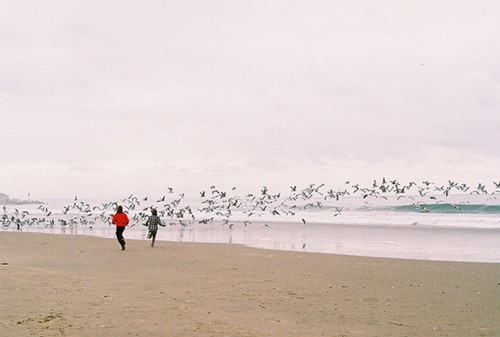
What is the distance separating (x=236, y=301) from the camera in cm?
1065

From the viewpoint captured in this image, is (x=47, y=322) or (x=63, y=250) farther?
(x=63, y=250)

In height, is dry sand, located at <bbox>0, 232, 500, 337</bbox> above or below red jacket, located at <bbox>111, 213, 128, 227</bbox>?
below

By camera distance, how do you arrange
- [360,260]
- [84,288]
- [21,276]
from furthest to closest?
[360,260]
[21,276]
[84,288]

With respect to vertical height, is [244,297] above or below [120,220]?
below

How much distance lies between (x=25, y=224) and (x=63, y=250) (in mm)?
27865

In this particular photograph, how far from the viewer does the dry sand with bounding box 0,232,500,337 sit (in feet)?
27.7

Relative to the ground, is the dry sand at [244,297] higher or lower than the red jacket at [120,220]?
lower

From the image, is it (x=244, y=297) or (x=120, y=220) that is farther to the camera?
(x=120, y=220)

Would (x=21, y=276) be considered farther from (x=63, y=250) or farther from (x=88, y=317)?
(x=63, y=250)

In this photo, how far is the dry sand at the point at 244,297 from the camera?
8453 mm

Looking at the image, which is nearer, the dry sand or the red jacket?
the dry sand

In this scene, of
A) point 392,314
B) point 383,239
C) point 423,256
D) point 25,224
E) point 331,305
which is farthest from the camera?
point 25,224

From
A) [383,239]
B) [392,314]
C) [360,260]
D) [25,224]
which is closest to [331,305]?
[392,314]

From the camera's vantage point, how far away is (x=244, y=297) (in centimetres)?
1112
